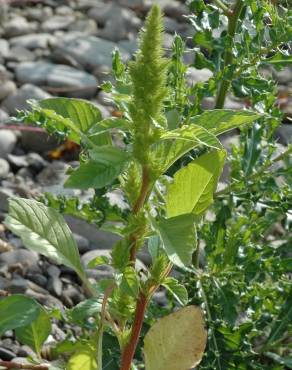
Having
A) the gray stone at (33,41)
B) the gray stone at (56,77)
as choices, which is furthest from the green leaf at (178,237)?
the gray stone at (33,41)

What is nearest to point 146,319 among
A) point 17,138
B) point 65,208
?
point 65,208

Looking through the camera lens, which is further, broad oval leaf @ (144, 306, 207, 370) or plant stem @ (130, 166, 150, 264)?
broad oval leaf @ (144, 306, 207, 370)

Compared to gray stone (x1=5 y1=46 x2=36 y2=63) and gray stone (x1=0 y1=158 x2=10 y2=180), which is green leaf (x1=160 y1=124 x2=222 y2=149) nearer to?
gray stone (x1=0 y1=158 x2=10 y2=180)

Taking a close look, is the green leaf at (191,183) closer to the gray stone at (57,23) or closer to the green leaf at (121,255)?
the green leaf at (121,255)

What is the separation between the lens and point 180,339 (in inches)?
75.4

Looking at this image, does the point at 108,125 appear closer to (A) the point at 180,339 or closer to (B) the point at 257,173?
(A) the point at 180,339

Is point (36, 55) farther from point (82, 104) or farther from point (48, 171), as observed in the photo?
point (82, 104)

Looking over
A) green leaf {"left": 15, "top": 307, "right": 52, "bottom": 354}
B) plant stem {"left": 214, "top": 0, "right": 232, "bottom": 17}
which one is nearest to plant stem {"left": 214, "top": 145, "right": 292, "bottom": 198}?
plant stem {"left": 214, "top": 0, "right": 232, "bottom": 17}

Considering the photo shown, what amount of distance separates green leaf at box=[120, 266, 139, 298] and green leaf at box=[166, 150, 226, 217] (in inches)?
5.2

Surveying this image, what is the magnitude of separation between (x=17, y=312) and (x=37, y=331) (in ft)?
0.69

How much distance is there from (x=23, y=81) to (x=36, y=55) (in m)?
0.42

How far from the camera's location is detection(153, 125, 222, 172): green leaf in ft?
5.70

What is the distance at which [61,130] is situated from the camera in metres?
2.35

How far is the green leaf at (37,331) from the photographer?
220 centimetres
